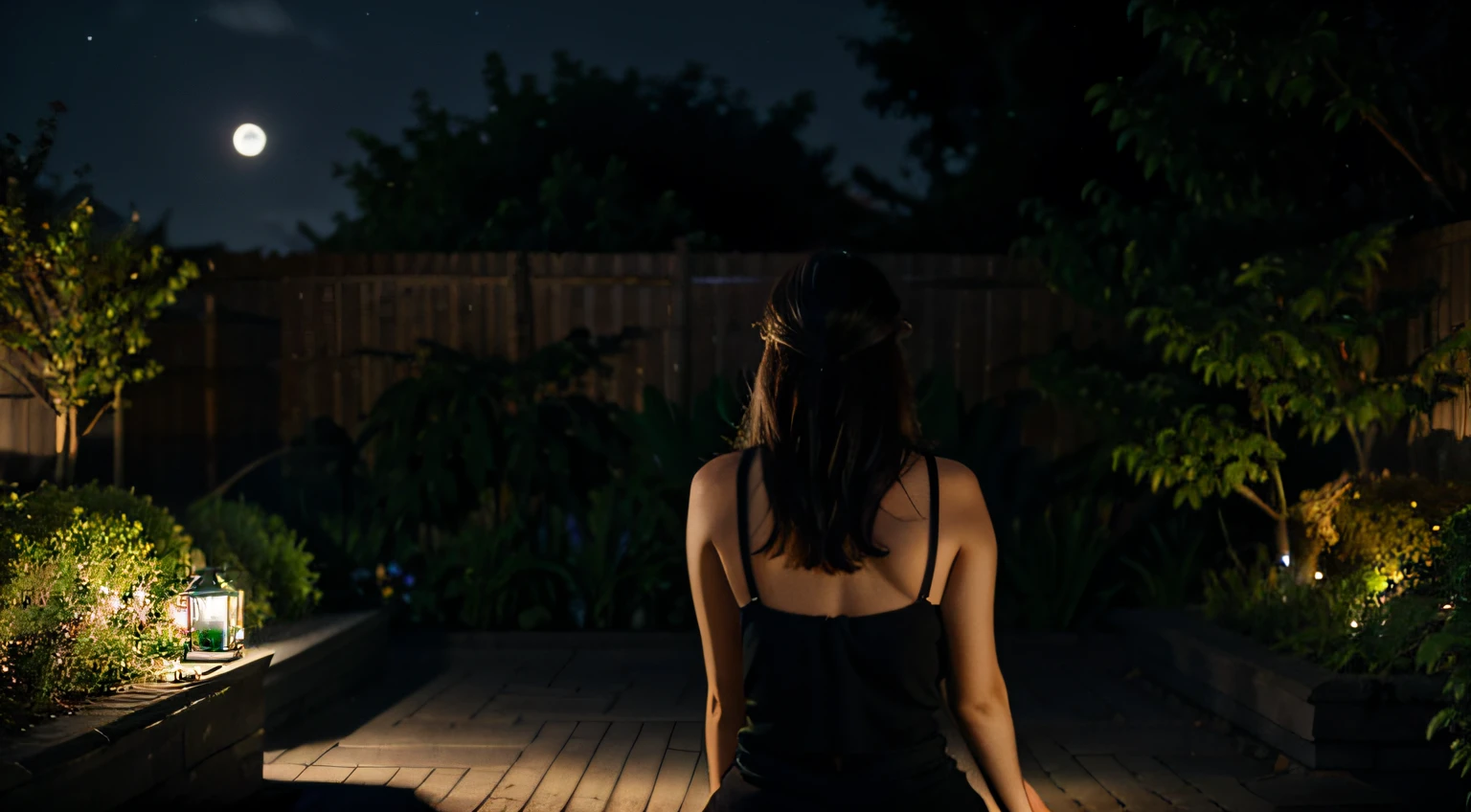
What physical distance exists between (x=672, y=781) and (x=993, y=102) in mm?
12144

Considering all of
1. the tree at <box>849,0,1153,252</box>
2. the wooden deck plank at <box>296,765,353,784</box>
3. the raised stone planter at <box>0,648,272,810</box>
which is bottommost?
the wooden deck plank at <box>296,765,353,784</box>

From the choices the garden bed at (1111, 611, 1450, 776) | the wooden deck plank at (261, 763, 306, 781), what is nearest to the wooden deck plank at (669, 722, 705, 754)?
the wooden deck plank at (261, 763, 306, 781)

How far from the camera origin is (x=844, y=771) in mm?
1892

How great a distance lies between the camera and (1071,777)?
5109 mm

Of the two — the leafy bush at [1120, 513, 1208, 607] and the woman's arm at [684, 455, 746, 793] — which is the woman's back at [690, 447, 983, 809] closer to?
the woman's arm at [684, 455, 746, 793]

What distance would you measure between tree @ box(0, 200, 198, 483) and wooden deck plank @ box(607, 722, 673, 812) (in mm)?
3683

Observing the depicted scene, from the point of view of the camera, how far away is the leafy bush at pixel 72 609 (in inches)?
158

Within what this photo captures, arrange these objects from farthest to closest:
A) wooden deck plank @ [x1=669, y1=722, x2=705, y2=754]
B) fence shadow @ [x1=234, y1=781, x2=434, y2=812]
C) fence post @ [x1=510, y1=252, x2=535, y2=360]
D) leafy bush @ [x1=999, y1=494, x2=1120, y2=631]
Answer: fence post @ [x1=510, y1=252, x2=535, y2=360]
leafy bush @ [x1=999, y1=494, x2=1120, y2=631]
wooden deck plank @ [x1=669, y1=722, x2=705, y2=754]
fence shadow @ [x1=234, y1=781, x2=434, y2=812]

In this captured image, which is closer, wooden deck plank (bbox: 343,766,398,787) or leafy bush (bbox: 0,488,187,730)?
leafy bush (bbox: 0,488,187,730)

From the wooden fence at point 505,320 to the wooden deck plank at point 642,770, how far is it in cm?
378

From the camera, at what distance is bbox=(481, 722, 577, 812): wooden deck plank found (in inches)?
189

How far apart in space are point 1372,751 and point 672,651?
364 centimetres

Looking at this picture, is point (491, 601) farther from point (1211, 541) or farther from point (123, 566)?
point (1211, 541)

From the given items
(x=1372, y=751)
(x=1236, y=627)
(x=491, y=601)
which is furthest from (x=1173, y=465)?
(x=491, y=601)
